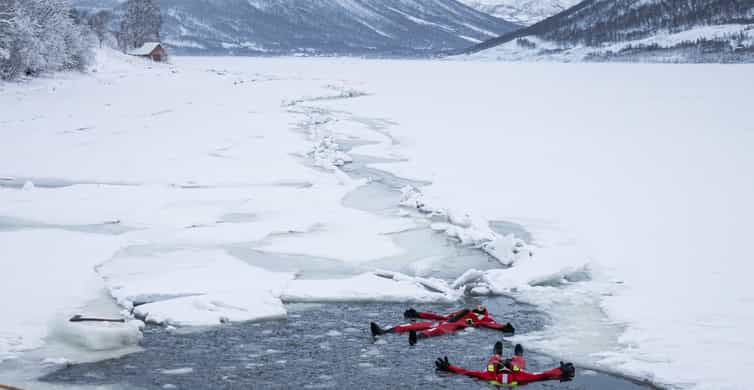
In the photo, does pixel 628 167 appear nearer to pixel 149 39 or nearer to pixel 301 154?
pixel 301 154

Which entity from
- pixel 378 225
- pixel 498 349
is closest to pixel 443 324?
pixel 498 349

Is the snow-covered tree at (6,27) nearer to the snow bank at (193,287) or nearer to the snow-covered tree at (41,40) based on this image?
the snow-covered tree at (41,40)

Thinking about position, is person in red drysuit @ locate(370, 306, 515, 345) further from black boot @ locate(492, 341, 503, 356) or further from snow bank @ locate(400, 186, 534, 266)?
snow bank @ locate(400, 186, 534, 266)

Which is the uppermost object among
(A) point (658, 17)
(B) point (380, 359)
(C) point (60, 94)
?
Answer: (A) point (658, 17)

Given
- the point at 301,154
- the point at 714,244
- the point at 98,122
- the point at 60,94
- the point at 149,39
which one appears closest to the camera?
the point at 714,244

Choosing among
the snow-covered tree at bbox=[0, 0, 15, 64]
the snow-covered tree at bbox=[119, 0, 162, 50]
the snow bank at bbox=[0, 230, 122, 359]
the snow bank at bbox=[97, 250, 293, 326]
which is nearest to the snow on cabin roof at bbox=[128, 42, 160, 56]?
the snow-covered tree at bbox=[119, 0, 162, 50]

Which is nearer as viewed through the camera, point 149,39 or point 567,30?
point 149,39

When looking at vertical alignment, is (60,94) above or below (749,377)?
above

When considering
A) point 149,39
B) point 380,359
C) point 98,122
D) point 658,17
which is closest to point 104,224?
point 380,359

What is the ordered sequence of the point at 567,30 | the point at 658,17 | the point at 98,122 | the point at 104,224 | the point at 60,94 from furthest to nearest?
the point at 567,30
the point at 658,17
the point at 60,94
the point at 98,122
the point at 104,224
